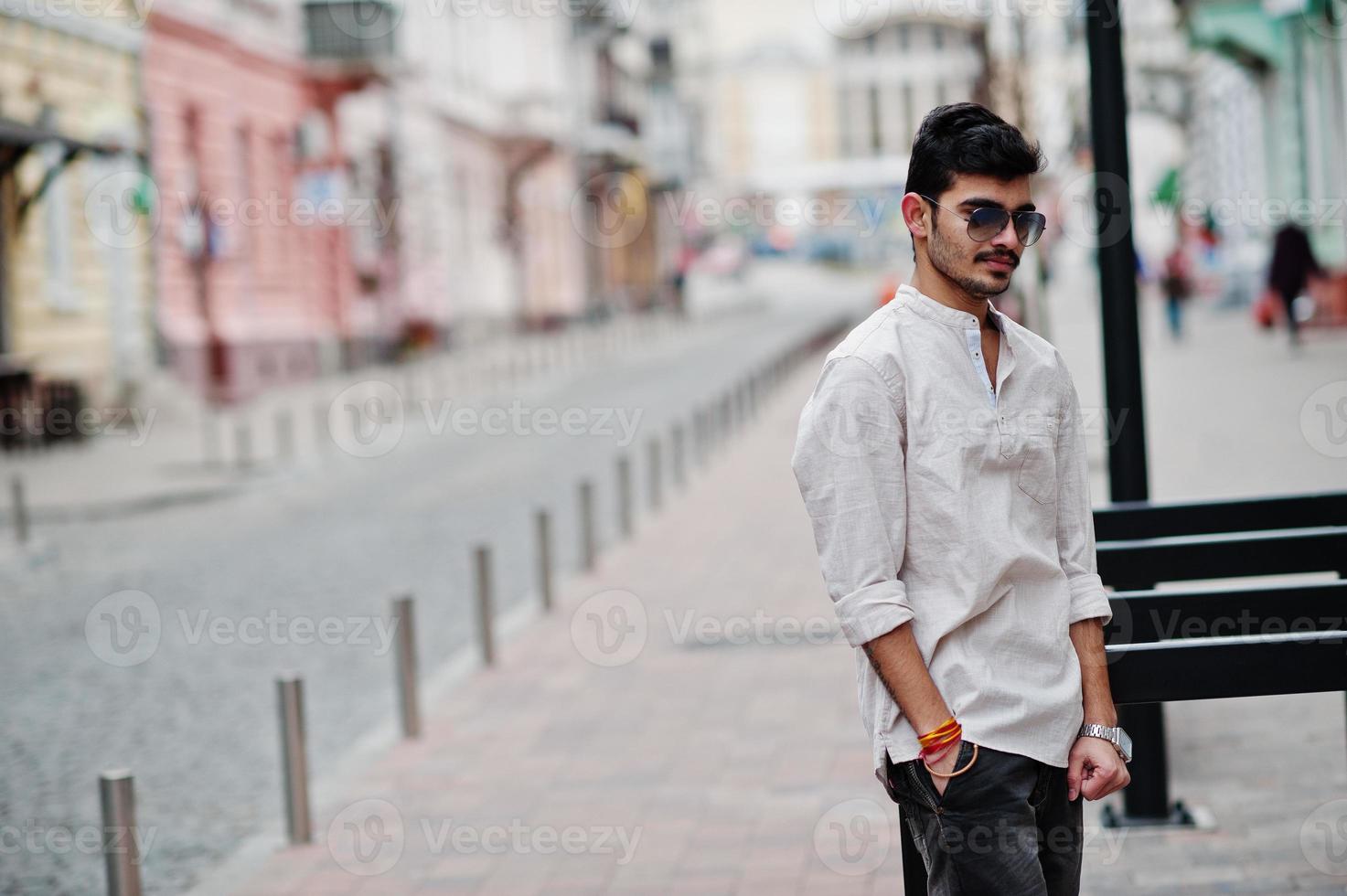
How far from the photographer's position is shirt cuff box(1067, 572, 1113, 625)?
2842 millimetres

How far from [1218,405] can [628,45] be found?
52.6m

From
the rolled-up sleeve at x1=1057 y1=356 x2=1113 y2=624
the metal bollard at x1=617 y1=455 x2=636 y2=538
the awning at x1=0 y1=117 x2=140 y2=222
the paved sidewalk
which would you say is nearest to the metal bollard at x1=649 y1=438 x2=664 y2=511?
the metal bollard at x1=617 y1=455 x2=636 y2=538

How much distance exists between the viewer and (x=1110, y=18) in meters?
4.98

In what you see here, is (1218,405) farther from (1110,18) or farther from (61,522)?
(1110,18)

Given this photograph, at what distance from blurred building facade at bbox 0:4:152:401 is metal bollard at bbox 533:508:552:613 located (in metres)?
12.6

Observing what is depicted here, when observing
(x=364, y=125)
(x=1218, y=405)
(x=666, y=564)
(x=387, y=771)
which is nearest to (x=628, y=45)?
(x=364, y=125)

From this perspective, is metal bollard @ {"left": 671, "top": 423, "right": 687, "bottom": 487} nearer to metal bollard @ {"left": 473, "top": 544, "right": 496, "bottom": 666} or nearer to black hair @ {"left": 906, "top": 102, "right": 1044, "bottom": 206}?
metal bollard @ {"left": 473, "top": 544, "right": 496, "bottom": 666}

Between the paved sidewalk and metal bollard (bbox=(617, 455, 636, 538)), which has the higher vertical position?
metal bollard (bbox=(617, 455, 636, 538))

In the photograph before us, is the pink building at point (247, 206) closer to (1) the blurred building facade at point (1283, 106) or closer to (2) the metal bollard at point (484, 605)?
(1) the blurred building facade at point (1283, 106)

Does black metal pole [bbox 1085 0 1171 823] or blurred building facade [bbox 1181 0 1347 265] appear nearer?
black metal pole [bbox 1085 0 1171 823]

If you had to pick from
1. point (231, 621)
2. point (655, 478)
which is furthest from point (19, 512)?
point (655, 478)

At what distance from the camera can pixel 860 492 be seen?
8.82ft

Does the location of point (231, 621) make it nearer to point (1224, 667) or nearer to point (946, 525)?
point (1224, 667)

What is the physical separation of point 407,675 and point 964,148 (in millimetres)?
4651
